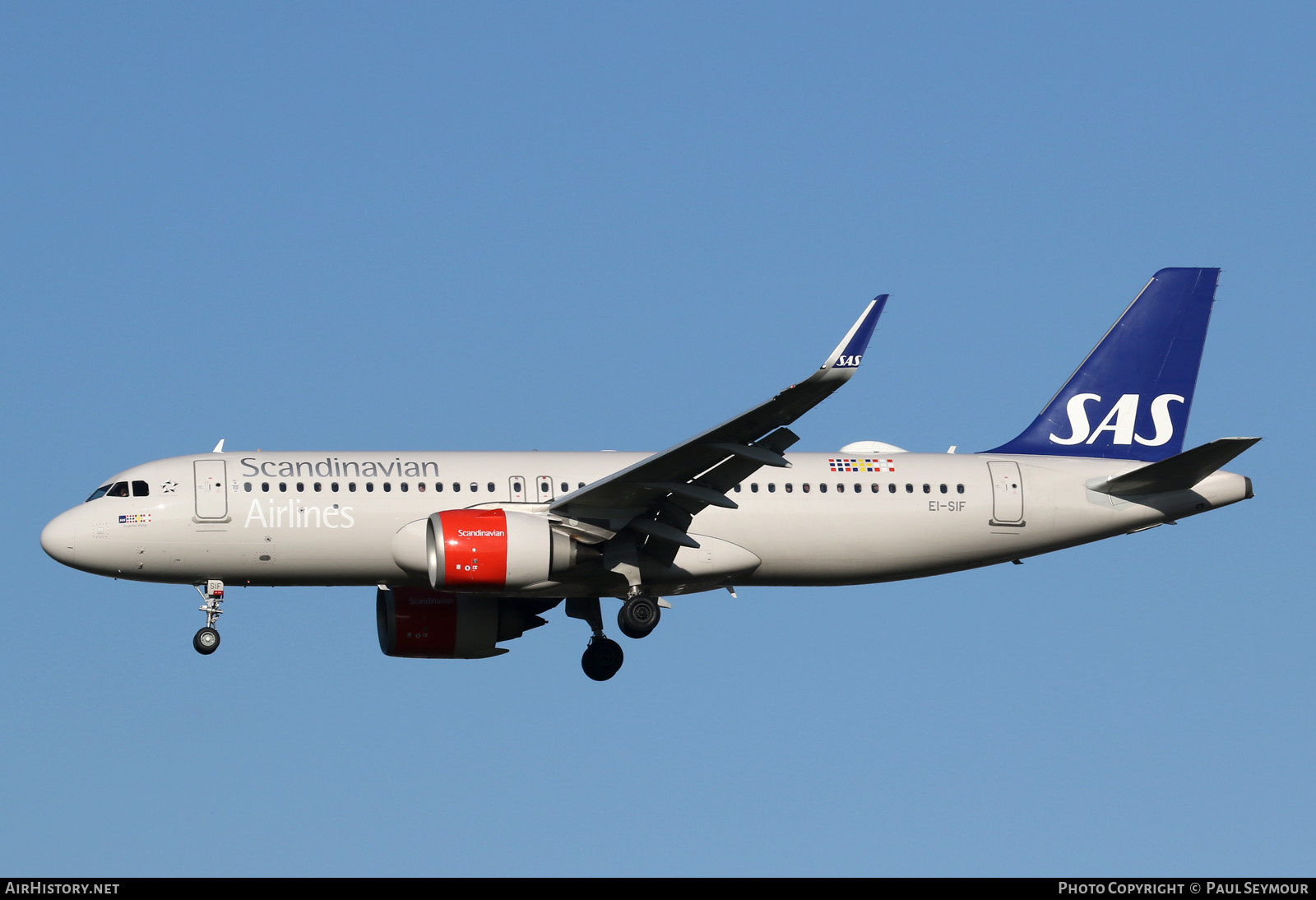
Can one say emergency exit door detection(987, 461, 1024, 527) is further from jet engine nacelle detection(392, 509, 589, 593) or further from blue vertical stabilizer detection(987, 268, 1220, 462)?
jet engine nacelle detection(392, 509, 589, 593)

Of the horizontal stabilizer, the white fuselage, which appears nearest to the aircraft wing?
the white fuselage

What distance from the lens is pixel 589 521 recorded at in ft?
122

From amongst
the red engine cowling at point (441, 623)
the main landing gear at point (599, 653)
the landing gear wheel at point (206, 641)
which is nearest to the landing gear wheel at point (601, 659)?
the main landing gear at point (599, 653)

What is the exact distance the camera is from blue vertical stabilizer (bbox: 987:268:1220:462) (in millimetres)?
43250

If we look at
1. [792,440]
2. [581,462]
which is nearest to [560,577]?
[581,462]

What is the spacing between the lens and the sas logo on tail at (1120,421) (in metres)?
43.3

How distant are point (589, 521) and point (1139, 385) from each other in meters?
14.8

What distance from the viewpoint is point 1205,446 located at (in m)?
38.2

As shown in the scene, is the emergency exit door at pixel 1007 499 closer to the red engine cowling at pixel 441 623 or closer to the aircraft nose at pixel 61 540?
the red engine cowling at pixel 441 623

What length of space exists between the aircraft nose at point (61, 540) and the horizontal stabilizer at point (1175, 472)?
71.8 feet

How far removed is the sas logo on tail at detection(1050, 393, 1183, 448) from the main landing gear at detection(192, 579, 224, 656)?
1928cm

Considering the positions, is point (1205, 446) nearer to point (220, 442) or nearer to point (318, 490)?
point (318, 490)
